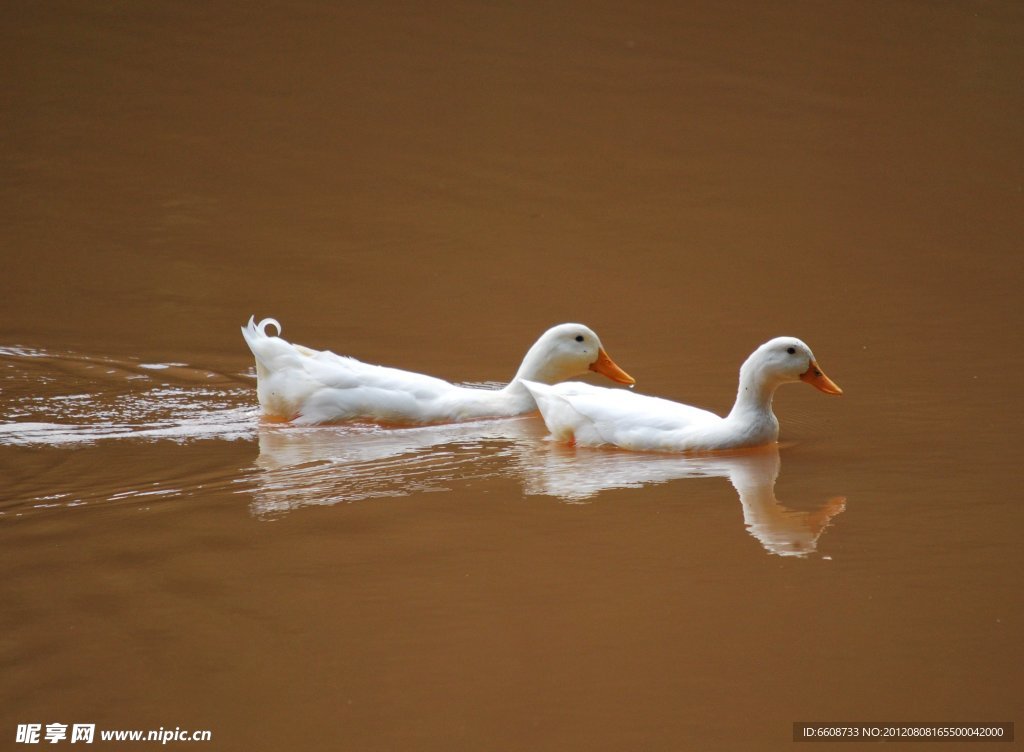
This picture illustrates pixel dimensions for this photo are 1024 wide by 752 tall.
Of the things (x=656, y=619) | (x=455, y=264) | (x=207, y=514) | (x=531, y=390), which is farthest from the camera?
Answer: (x=455, y=264)

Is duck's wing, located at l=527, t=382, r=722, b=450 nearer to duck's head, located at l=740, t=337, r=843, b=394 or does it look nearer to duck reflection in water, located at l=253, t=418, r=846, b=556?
duck reflection in water, located at l=253, t=418, r=846, b=556

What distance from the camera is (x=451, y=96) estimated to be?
1363 centimetres

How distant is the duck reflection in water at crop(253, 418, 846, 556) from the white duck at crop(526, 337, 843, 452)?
2.7 inches

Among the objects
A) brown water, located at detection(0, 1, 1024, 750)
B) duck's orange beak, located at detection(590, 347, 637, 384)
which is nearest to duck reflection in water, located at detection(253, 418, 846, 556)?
brown water, located at detection(0, 1, 1024, 750)

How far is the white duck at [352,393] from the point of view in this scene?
6902mm

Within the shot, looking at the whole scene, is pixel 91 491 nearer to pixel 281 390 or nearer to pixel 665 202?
pixel 281 390

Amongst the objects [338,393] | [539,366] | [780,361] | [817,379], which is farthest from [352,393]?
[817,379]

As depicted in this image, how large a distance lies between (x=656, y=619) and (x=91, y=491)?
8.14ft

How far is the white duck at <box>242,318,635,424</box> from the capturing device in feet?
22.6

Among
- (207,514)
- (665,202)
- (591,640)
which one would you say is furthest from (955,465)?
(665,202)

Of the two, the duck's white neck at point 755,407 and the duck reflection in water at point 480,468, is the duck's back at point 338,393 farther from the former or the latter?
the duck's white neck at point 755,407

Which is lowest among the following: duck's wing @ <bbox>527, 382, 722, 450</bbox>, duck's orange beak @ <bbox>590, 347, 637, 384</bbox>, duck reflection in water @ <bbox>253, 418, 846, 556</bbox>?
duck reflection in water @ <bbox>253, 418, 846, 556</bbox>

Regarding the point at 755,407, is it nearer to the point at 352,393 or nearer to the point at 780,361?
the point at 780,361

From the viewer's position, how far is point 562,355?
7371 millimetres
